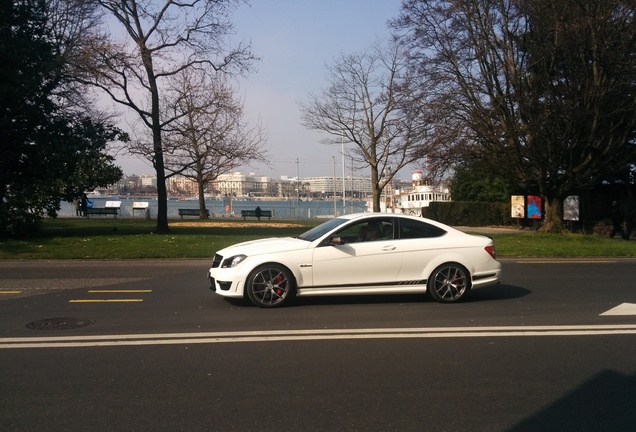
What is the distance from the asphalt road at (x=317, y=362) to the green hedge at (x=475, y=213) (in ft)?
90.4

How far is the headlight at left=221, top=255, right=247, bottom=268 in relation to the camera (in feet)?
30.1

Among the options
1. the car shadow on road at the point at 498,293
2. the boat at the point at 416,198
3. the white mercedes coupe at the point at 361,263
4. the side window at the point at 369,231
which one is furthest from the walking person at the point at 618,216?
the boat at the point at 416,198

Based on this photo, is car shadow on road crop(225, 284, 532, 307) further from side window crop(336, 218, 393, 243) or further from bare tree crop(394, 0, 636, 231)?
bare tree crop(394, 0, 636, 231)

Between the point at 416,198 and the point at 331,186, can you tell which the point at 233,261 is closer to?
the point at 416,198

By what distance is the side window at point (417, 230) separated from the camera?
32.5ft

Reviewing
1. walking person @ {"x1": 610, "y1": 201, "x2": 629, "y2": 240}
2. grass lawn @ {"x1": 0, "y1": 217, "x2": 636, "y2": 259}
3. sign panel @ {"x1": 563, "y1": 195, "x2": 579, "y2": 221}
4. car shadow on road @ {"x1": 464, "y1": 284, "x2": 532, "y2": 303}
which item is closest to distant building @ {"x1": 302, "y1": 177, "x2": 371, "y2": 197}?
sign panel @ {"x1": 563, "y1": 195, "x2": 579, "y2": 221}

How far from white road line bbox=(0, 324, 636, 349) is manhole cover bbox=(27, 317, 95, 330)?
607 mm

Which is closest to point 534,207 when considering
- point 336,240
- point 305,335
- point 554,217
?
point 554,217

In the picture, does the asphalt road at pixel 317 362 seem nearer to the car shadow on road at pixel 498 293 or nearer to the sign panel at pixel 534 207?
the car shadow on road at pixel 498 293

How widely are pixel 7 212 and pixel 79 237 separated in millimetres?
2601

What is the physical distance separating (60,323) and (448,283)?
5.92 m

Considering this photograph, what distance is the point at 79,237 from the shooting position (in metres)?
20.9

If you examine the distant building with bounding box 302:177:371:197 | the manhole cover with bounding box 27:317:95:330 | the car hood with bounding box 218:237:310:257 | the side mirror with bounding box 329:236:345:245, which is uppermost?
the distant building with bounding box 302:177:371:197

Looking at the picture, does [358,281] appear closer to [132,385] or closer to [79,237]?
[132,385]
